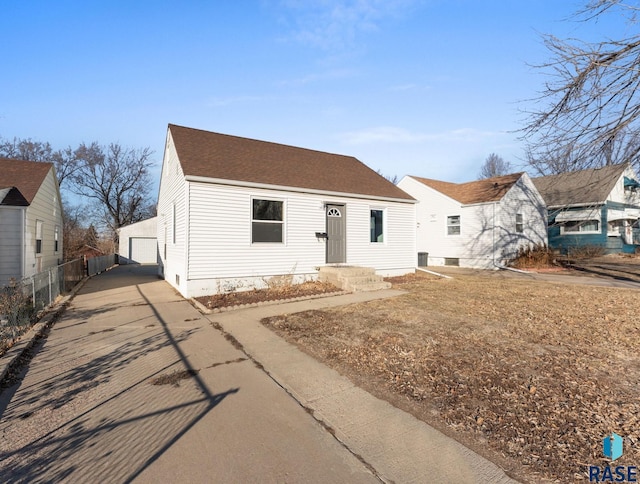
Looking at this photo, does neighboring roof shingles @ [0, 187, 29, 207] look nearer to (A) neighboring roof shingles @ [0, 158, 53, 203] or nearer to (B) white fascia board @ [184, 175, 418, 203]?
(A) neighboring roof shingles @ [0, 158, 53, 203]

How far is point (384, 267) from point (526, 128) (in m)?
8.29

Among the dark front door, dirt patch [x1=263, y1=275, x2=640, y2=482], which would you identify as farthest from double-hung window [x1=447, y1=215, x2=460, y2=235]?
dirt patch [x1=263, y1=275, x2=640, y2=482]

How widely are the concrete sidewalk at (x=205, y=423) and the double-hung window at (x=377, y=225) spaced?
900 centimetres

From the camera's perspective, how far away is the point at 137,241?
30.1 metres

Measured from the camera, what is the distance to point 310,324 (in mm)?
6699

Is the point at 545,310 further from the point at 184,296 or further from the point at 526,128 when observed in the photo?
the point at 184,296

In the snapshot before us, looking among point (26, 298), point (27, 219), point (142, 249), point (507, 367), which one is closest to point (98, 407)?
point (507, 367)

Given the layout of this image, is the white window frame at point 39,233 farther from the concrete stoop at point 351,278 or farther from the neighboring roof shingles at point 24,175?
the concrete stoop at point 351,278

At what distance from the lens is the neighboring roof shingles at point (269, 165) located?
35.4ft

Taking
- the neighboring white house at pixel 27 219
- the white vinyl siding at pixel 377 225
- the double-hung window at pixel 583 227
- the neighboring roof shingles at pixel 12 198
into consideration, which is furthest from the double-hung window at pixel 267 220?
the double-hung window at pixel 583 227

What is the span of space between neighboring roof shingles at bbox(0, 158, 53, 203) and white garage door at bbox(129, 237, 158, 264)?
1721 centimetres

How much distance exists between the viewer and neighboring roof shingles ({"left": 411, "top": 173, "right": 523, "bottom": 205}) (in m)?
18.6

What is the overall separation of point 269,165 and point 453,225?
42.0ft

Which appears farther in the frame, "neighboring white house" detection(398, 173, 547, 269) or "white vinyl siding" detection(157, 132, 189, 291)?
"neighboring white house" detection(398, 173, 547, 269)
